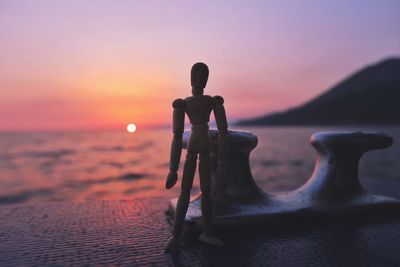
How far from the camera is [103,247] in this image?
9.18 feet

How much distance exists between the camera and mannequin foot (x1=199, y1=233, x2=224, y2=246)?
9.27ft

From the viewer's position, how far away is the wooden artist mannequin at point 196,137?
272 centimetres

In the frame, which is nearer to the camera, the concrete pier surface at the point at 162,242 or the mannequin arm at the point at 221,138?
the concrete pier surface at the point at 162,242

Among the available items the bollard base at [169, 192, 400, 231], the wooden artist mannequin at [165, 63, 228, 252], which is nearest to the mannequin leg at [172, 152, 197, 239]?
the wooden artist mannequin at [165, 63, 228, 252]

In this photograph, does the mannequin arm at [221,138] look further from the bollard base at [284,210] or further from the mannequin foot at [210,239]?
the bollard base at [284,210]

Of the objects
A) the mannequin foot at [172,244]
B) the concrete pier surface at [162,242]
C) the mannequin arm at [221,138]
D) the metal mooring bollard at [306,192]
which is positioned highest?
the mannequin arm at [221,138]

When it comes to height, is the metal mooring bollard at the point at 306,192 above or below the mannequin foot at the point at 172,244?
above

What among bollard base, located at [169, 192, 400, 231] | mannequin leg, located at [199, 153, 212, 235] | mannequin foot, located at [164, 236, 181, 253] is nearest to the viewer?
mannequin foot, located at [164, 236, 181, 253]

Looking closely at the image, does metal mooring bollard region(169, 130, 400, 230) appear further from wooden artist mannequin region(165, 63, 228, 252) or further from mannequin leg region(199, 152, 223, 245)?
wooden artist mannequin region(165, 63, 228, 252)

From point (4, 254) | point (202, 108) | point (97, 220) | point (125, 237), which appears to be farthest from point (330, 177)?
point (4, 254)

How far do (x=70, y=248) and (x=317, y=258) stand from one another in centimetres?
180

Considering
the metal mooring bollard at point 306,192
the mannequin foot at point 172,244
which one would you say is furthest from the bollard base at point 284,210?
the mannequin foot at point 172,244

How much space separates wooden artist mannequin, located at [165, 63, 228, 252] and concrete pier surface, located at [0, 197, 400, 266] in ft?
0.78

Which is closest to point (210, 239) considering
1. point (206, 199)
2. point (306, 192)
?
point (206, 199)
